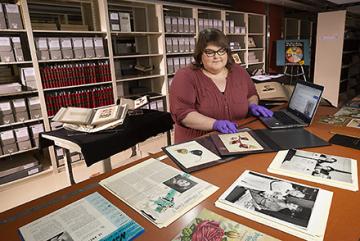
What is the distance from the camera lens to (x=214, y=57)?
1.55 m

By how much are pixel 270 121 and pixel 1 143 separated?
2.53m

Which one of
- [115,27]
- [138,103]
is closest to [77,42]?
[115,27]

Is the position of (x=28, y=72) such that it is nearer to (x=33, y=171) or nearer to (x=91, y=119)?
(x=33, y=171)

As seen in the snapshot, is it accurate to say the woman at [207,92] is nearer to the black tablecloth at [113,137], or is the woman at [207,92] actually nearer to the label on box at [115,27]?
the black tablecloth at [113,137]

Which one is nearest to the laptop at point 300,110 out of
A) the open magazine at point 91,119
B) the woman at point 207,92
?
the woman at point 207,92

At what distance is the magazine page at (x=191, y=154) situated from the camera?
1027 millimetres

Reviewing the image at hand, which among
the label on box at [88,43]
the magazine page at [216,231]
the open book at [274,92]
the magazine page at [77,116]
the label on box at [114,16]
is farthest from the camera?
the label on box at [114,16]

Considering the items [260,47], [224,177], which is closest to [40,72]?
[224,177]

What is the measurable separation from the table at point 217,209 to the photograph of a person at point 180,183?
0.19 feet

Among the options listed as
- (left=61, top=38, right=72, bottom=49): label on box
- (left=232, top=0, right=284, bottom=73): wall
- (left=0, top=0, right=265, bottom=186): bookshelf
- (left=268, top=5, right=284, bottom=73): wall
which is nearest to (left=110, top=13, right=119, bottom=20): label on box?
(left=0, top=0, right=265, bottom=186): bookshelf

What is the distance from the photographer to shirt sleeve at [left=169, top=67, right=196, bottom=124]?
157 centimetres

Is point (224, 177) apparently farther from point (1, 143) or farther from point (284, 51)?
point (284, 51)

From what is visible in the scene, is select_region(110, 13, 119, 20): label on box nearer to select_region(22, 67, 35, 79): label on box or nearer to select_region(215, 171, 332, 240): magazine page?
select_region(22, 67, 35, 79): label on box

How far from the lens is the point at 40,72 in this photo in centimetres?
264
